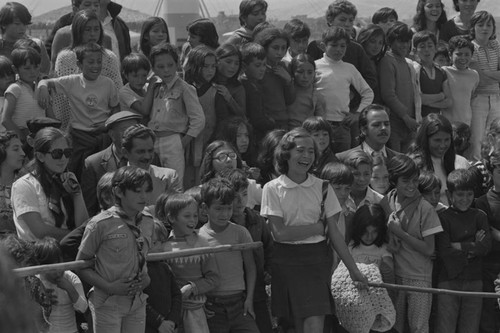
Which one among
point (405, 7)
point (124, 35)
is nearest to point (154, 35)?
point (124, 35)

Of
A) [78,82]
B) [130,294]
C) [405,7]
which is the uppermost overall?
[78,82]

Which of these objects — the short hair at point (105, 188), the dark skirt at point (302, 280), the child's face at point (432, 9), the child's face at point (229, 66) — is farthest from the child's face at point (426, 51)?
the short hair at point (105, 188)

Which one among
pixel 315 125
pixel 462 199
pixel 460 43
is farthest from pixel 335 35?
pixel 462 199

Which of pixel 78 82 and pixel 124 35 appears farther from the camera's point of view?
pixel 124 35

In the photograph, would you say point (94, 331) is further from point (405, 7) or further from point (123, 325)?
point (405, 7)

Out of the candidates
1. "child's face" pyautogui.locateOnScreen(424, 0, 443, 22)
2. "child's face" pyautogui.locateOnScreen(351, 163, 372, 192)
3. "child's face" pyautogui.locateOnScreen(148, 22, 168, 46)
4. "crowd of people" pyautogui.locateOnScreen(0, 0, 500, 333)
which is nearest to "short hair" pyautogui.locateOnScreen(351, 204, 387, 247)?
"crowd of people" pyautogui.locateOnScreen(0, 0, 500, 333)

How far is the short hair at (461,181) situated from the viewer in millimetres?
6008

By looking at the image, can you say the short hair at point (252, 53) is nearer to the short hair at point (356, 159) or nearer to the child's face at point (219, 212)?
the short hair at point (356, 159)

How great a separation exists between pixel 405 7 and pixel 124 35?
33.5 feet

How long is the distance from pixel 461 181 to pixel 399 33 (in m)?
2.45

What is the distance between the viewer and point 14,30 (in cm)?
694

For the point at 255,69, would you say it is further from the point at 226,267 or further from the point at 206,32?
the point at 226,267

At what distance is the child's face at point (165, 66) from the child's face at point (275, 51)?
1083 millimetres

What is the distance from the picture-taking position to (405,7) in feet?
55.4
